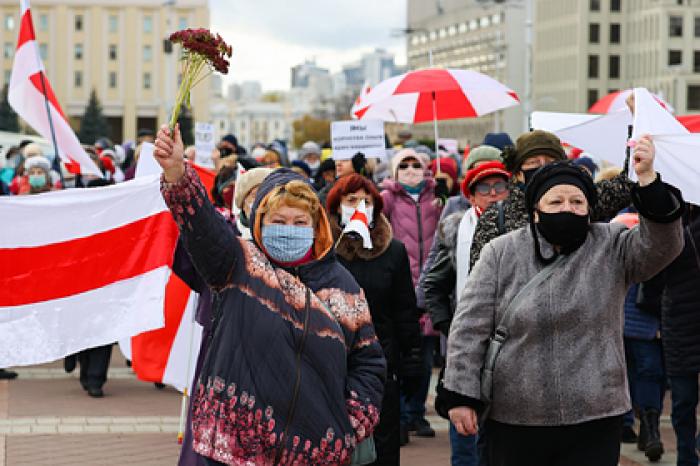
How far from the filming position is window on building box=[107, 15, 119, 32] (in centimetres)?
13412

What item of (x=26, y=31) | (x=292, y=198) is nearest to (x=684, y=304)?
(x=292, y=198)

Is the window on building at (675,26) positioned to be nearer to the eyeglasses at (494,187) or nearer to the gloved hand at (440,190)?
the gloved hand at (440,190)

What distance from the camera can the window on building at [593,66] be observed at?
11431 cm

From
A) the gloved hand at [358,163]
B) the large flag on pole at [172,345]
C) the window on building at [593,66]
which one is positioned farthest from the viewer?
the window on building at [593,66]

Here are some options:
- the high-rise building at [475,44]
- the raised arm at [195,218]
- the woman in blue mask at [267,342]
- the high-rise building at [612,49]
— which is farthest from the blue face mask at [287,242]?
the high-rise building at [475,44]

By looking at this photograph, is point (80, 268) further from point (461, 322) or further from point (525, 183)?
point (461, 322)

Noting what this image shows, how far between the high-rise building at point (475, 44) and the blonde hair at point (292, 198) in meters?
112

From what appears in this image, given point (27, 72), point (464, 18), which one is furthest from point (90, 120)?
point (27, 72)

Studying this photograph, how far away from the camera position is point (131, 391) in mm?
11844

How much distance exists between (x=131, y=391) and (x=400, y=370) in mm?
4702

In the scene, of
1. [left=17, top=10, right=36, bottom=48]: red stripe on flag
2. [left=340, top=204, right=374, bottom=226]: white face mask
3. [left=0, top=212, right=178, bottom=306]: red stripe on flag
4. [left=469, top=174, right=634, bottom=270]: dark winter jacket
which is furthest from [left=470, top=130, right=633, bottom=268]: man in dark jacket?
[left=17, top=10, right=36, bottom=48]: red stripe on flag

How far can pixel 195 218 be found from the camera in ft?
15.6

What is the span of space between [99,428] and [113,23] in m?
128

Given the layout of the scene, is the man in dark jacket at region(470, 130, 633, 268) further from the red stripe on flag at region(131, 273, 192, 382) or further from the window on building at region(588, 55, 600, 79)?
the window on building at region(588, 55, 600, 79)
